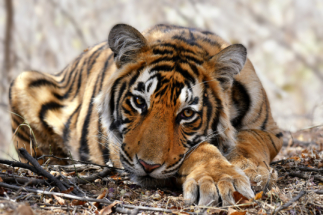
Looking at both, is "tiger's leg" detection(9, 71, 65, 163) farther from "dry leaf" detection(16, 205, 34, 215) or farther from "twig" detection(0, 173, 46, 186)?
"dry leaf" detection(16, 205, 34, 215)

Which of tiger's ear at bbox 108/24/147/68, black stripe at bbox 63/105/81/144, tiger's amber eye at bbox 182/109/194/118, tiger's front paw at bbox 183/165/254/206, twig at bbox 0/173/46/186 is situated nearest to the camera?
tiger's front paw at bbox 183/165/254/206

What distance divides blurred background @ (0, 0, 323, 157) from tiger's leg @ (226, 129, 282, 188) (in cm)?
563

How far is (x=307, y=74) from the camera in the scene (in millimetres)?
8727

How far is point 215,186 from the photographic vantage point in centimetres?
180

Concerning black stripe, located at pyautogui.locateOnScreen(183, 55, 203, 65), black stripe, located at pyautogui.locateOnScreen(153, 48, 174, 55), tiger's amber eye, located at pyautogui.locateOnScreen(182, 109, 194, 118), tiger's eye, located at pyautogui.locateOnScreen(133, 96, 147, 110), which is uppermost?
black stripe, located at pyautogui.locateOnScreen(153, 48, 174, 55)

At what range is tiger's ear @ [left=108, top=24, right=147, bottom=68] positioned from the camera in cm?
241

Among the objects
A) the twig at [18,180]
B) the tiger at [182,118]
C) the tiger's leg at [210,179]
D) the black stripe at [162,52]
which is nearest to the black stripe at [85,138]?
the tiger at [182,118]

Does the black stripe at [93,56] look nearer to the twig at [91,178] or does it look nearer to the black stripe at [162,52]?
the black stripe at [162,52]

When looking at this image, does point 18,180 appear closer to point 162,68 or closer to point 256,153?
point 162,68

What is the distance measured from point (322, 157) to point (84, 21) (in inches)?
321

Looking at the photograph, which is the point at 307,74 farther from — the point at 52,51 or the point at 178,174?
the point at 178,174

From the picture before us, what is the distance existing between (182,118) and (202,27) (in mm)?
6939

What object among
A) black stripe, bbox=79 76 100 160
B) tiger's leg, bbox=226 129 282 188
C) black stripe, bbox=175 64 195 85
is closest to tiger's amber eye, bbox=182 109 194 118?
black stripe, bbox=175 64 195 85

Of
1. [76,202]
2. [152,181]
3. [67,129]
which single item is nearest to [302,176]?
[152,181]
